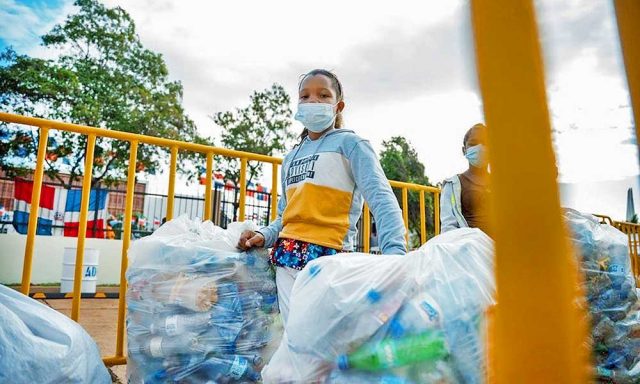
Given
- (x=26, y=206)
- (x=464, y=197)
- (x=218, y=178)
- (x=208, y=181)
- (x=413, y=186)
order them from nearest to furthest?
(x=208, y=181), (x=464, y=197), (x=413, y=186), (x=26, y=206), (x=218, y=178)

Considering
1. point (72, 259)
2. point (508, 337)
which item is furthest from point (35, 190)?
point (72, 259)

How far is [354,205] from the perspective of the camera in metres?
1.96

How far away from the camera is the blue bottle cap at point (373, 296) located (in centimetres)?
106

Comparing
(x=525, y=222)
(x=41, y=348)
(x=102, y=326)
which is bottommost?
(x=102, y=326)

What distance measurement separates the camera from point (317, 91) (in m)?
2.06

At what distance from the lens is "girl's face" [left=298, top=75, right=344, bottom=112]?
2057 mm

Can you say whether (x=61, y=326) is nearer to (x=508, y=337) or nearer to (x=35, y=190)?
(x=35, y=190)

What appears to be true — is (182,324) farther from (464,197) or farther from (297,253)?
(464,197)

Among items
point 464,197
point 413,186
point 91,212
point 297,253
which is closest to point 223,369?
point 297,253

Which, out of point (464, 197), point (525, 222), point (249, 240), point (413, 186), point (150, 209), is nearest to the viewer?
point (525, 222)

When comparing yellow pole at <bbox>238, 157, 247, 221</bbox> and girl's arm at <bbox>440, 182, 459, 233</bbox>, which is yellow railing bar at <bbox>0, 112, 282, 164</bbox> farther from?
girl's arm at <bbox>440, 182, 459, 233</bbox>

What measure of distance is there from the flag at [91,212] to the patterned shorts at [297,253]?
7871 mm

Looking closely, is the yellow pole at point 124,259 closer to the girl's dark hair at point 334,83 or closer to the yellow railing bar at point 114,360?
the yellow railing bar at point 114,360

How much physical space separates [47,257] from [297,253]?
9168 millimetres
